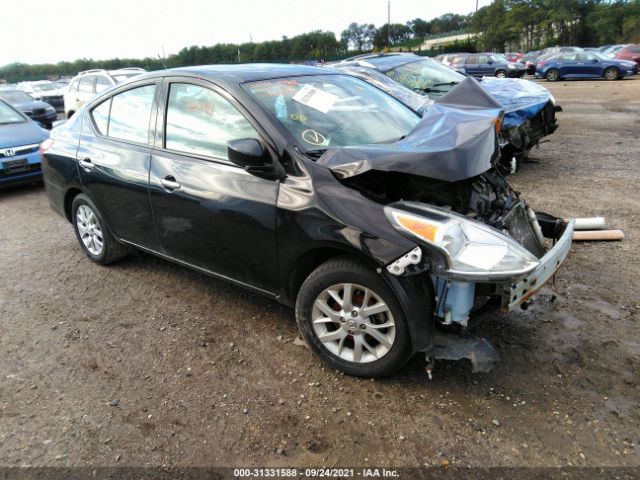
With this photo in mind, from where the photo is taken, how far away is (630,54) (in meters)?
26.8

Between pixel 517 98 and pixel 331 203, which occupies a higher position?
pixel 517 98

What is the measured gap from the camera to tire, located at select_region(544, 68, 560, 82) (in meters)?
25.9

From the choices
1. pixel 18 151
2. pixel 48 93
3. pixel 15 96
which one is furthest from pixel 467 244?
pixel 48 93

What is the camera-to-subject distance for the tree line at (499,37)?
5172 cm

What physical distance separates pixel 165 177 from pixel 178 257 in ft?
2.01

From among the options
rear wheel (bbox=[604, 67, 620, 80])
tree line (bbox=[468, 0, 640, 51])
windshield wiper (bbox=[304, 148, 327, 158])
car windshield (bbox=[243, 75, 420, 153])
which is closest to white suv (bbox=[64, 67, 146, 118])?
car windshield (bbox=[243, 75, 420, 153])

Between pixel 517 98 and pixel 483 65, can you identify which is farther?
pixel 483 65

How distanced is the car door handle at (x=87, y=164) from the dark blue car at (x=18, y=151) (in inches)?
140

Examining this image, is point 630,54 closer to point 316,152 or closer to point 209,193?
point 316,152

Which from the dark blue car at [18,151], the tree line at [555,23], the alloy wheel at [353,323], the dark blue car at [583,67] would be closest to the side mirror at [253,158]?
the alloy wheel at [353,323]

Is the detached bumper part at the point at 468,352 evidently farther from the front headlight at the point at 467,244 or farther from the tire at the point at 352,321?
the front headlight at the point at 467,244

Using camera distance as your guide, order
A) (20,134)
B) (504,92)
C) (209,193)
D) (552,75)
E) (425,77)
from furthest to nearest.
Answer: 1. (552,75)
2. (425,77)
3. (20,134)
4. (504,92)
5. (209,193)

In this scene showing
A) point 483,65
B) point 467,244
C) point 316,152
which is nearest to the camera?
point 467,244

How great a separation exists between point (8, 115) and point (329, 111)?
285 inches
